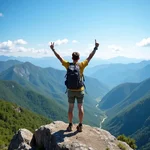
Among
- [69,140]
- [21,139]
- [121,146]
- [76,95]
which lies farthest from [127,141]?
[21,139]

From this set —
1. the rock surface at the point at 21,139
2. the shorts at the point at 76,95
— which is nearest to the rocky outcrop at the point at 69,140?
the rock surface at the point at 21,139

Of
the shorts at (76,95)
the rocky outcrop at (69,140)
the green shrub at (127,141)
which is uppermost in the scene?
the shorts at (76,95)

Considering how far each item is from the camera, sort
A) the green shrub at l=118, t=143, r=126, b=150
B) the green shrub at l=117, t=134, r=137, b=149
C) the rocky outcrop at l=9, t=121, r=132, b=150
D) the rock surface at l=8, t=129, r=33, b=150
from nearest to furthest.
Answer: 1. the rocky outcrop at l=9, t=121, r=132, b=150
2. the green shrub at l=118, t=143, r=126, b=150
3. the rock surface at l=8, t=129, r=33, b=150
4. the green shrub at l=117, t=134, r=137, b=149

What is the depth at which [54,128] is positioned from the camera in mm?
17797

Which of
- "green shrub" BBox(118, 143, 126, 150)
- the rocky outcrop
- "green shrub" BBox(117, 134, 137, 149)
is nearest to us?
the rocky outcrop

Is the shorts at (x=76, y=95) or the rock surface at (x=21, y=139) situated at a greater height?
the shorts at (x=76, y=95)

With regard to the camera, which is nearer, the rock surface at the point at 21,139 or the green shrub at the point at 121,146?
the green shrub at the point at 121,146

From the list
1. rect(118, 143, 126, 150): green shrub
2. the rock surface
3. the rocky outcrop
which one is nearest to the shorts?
the rocky outcrop

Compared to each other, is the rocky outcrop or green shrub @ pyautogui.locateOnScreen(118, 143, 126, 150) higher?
the rocky outcrop

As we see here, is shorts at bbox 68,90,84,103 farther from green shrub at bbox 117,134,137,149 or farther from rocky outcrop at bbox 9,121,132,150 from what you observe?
green shrub at bbox 117,134,137,149

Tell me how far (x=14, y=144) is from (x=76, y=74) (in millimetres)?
11915

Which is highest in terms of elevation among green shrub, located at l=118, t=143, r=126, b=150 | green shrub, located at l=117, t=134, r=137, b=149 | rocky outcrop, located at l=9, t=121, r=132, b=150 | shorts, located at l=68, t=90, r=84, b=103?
shorts, located at l=68, t=90, r=84, b=103

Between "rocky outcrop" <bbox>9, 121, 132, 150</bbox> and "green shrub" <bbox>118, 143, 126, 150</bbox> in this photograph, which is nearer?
"rocky outcrop" <bbox>9, 121, 132, 150</bbox>

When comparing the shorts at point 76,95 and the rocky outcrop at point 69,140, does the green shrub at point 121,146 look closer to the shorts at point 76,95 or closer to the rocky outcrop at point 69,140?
the rocky outcrop at point 69,140
